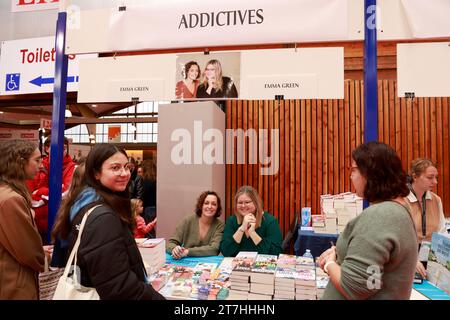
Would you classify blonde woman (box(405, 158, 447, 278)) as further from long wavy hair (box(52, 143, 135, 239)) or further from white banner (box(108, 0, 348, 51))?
long wavy hair (box(52, 143, 135, 239))

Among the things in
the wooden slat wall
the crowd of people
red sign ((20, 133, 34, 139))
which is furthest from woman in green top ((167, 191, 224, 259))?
red sign ((20, 133, 34, 139))

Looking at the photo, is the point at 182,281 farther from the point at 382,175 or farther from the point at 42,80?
the point at 42,80

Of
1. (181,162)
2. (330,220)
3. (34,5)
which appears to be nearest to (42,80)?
(34,5)

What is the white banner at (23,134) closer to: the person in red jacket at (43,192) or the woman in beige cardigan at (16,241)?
the person in red jacket at (43,192)

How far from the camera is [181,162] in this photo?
445 cm

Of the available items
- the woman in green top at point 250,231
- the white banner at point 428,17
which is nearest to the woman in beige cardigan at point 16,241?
the woman in green top at point 250,231

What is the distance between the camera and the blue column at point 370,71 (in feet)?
6.93

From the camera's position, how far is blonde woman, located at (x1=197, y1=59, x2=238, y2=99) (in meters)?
2.33

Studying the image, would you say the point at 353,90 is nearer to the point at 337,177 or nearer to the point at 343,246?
the point at 337,177

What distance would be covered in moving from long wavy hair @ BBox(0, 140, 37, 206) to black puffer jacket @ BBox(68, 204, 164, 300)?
929mm

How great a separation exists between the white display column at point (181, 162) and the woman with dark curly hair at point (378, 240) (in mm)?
3230

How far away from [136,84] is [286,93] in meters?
1.18

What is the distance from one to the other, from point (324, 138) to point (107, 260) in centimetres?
504
